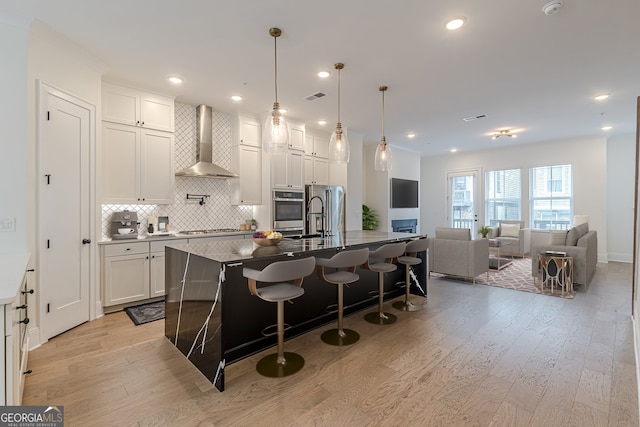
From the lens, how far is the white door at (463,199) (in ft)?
29.7

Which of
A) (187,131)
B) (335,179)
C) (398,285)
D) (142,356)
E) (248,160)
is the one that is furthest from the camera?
(335,179)

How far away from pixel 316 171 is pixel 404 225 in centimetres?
368

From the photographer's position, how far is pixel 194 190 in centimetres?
493

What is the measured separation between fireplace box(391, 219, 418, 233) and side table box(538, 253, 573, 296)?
373 cm

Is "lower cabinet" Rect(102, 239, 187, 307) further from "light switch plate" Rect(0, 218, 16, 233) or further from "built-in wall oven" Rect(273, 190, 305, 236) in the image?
"built-in wall oven" Rect(273, 190, 305, 236)

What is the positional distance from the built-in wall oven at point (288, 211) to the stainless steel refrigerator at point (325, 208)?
0.57 ft

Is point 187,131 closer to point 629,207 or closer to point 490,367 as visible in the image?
point 490,367

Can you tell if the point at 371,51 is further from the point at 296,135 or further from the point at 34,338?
the point at 34,338

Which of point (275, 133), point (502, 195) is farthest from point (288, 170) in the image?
point (502, 195)

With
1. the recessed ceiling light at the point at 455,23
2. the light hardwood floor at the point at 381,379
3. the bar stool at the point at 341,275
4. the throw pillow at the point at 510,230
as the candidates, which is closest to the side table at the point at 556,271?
the light hardwood floor at the point at 381,379

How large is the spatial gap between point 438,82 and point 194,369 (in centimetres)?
432

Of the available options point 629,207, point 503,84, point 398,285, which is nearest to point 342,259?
point 398,285

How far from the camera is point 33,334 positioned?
109 inches

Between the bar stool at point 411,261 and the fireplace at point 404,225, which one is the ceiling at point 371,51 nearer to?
the bar stool at point 411,261
